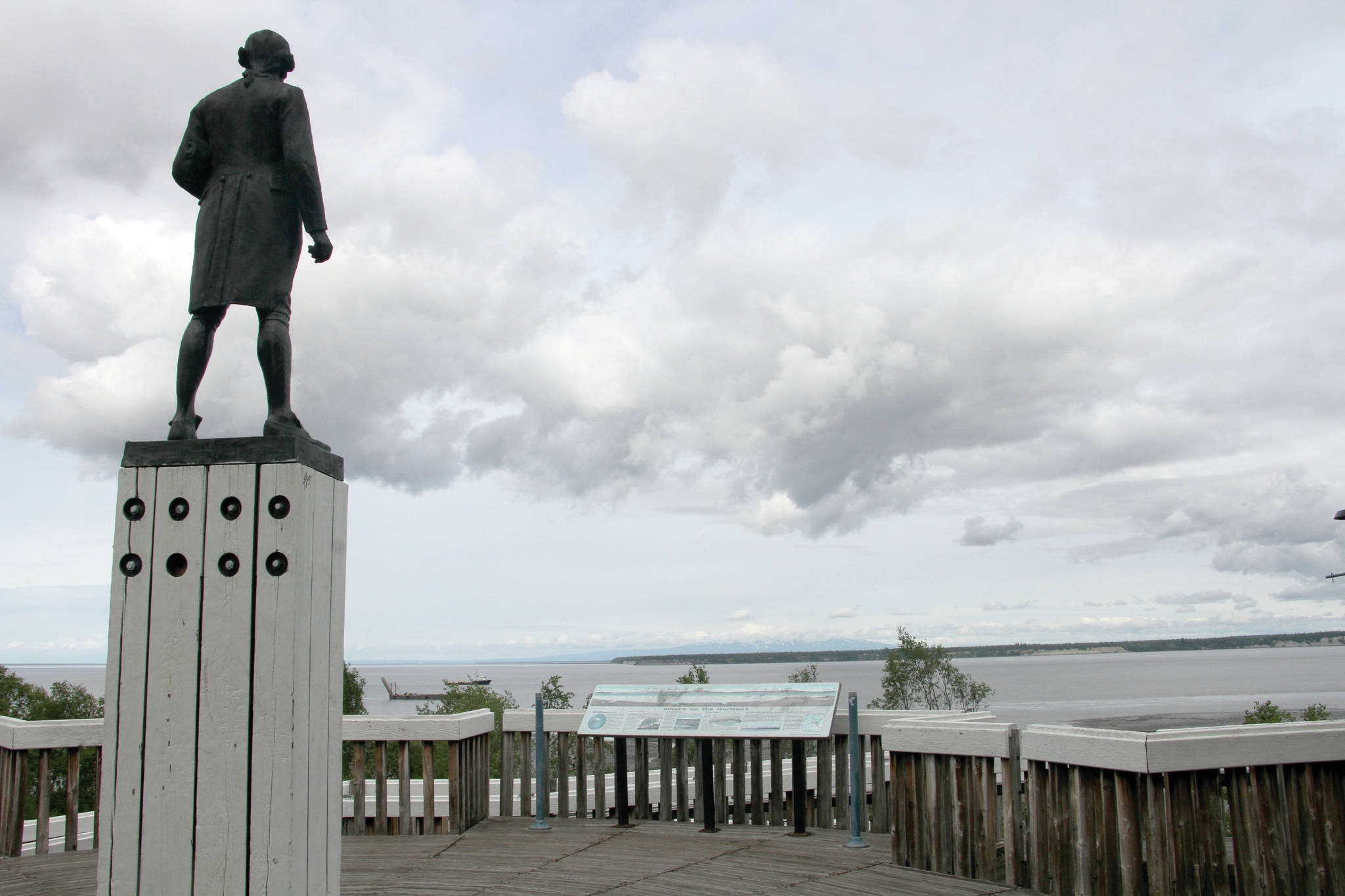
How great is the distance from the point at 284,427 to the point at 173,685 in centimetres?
112

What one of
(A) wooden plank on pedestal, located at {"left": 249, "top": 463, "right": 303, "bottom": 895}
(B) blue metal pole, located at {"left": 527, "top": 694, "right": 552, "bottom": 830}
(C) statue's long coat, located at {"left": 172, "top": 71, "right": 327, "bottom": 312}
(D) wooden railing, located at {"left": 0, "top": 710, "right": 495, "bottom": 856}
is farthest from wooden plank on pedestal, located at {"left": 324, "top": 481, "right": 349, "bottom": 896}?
(B) blue metal pole, located at {"left": 527, "top": 694, "right": 552, "bottom": 830}

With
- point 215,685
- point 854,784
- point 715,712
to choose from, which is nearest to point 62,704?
point 715,712

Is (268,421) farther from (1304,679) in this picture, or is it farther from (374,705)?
(1304,679)

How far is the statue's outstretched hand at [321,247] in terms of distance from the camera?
4574 mm

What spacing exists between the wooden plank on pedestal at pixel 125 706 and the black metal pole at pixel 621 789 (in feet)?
13.2

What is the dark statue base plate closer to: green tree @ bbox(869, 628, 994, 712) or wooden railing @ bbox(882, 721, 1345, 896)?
wooden railing @ bbox(882, 721, 1345, 896)

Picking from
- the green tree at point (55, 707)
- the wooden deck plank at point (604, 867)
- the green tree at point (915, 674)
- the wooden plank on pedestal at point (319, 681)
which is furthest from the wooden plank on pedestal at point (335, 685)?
the green tree at point (915, 674)

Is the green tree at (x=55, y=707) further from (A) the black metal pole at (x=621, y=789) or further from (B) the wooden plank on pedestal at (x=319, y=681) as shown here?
(B) the wooden plank on pedestal at (x=319, y=681)

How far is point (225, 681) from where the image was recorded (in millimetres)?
3939

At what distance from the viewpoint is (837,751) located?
24.3ft

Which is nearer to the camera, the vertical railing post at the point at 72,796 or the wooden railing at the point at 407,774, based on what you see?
the vertical railing post at the point at 72,796

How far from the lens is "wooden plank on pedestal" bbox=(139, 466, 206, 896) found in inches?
153

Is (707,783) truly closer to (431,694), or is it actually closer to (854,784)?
(854,784)

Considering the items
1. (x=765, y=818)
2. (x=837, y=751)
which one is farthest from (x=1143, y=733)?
(x=765, y=818)
